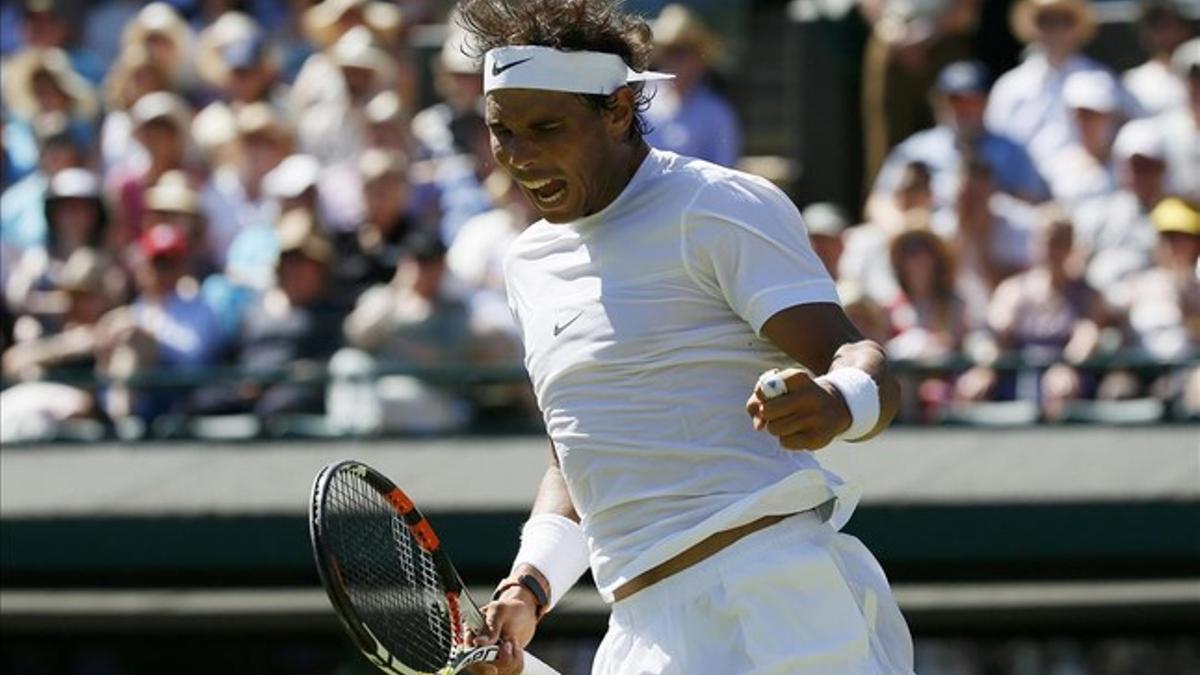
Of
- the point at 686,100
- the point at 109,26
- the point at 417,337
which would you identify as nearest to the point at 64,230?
the point at 417,337

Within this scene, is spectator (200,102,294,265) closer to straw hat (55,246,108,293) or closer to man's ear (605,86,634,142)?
straw hat (55,246,108,293)

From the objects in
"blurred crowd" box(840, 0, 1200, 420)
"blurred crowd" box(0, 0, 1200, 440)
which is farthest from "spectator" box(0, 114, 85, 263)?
"blurred crowd" box(840, 0, 1200, 420)

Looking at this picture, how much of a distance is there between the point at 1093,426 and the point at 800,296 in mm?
4686

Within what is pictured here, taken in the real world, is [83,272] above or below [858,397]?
below

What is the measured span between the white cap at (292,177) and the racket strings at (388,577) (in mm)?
5832

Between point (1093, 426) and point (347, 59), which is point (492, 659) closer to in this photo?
point (1093, 426)

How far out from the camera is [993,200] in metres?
9.74

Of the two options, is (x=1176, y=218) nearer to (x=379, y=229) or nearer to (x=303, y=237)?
(x=379, y=229)

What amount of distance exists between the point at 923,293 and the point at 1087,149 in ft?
3.50

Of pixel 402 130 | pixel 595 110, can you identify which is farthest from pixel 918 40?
pixel 595 110

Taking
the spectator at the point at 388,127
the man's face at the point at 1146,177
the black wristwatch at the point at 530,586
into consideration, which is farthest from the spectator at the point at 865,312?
the black wristwatch at the point at 530,586

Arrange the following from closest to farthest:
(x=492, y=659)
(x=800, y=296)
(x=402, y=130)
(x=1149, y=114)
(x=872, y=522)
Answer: (x=800, y=296) < (x=492, y=659) < (x=872, y=522) < (x=1149, y=114) < (x=402, y=130)

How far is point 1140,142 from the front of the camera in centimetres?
964

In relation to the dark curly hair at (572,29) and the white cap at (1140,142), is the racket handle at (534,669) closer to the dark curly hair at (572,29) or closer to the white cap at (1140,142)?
the dark curly hair at (572,29)
